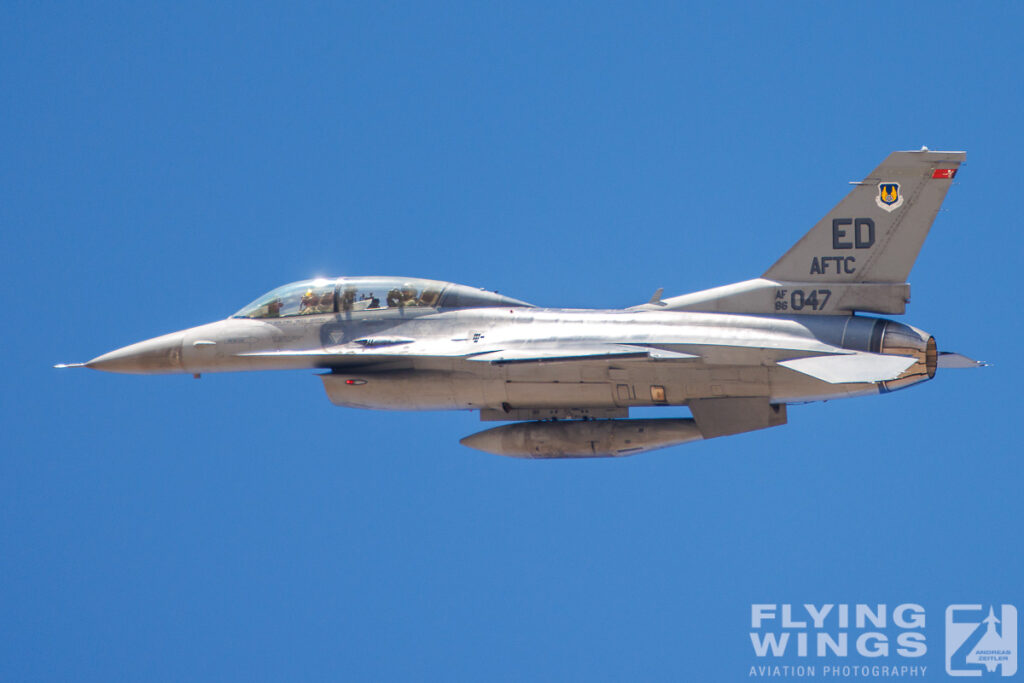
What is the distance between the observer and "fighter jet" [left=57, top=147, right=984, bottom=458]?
2180 cm

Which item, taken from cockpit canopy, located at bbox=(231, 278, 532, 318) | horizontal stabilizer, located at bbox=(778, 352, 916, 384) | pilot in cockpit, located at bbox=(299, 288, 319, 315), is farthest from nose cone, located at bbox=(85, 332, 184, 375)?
horizontal stabilizer, located at bbox=(778, 352, 916, 384)

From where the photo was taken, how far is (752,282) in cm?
2266

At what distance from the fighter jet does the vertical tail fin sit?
0.05ft

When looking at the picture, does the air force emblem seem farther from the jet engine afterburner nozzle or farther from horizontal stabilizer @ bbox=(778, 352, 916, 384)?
horizontal stabilizer @ bbox=(778, 352, 916, 384)

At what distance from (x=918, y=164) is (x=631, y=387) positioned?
418 cm

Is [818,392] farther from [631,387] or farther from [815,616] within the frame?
[815,616]

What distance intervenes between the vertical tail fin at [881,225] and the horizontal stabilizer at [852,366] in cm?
144

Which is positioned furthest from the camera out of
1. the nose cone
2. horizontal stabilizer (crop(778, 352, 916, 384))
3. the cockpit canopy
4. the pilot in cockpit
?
the nose cone

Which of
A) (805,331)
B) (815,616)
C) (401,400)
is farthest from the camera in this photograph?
(815,616)

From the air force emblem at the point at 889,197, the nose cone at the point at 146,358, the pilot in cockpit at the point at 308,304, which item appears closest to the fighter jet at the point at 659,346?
the air force emblem at the point at 889,197

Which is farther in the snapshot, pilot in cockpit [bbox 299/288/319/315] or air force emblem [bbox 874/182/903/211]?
pilot in cockpit [bbox 299/288/319/315]

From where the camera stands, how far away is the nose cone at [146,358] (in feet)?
80.4

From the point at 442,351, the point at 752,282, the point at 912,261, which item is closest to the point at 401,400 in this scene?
the point at 442,351

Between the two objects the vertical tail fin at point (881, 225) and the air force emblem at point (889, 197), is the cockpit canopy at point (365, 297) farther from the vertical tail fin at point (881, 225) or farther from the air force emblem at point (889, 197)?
the air force emblem at point (889, 197)
